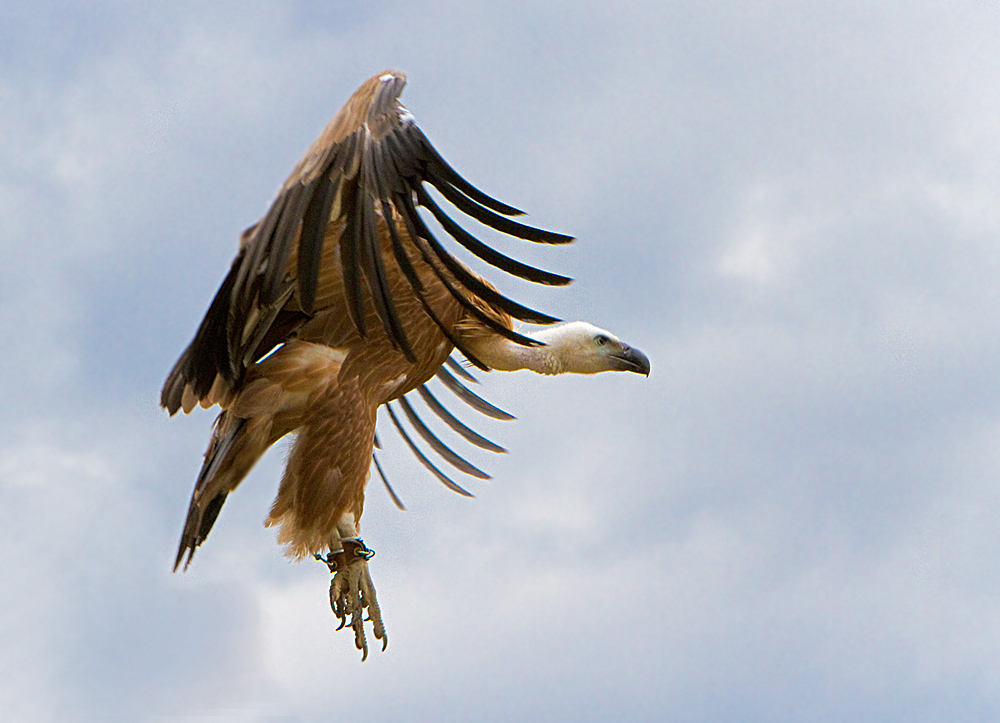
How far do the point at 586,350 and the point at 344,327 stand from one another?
116cm

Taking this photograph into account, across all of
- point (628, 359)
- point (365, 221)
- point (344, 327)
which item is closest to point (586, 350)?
point (628, 359)

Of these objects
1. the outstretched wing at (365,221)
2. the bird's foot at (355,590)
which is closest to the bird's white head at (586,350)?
the outstretched wing at (365,221)

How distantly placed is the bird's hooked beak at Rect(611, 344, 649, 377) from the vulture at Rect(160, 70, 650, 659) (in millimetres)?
132

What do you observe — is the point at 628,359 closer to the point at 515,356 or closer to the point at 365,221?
the point at 515,356

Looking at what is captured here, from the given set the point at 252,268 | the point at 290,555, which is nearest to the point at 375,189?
the point at 252,268

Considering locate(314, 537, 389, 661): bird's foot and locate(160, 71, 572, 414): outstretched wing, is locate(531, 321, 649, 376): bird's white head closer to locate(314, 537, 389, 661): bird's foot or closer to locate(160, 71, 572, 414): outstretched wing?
locate(160, 71, 572, 414): outstretched wing

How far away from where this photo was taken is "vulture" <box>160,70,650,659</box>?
3.85 metres

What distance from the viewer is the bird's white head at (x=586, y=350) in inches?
193

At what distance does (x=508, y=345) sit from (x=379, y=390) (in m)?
0.63

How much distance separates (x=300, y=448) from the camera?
4.30 m

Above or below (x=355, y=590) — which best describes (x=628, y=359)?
above

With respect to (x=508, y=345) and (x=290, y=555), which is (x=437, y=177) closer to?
(x=508, y=345)

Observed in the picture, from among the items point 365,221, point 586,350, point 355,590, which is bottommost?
point 355,590

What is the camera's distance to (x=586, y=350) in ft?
16.2
